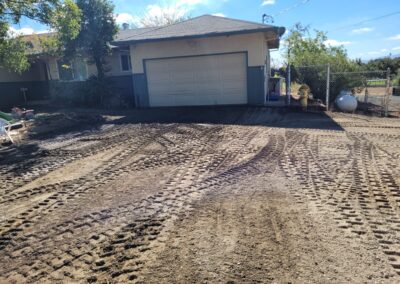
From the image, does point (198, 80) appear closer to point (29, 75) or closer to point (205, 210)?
point (205, 210)

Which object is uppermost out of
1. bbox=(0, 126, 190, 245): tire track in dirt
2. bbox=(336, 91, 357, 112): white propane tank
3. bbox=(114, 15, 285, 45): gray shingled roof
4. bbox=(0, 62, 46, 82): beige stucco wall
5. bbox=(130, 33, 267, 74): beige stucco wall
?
bbox=(114, 15, 285, 45): gray shingled roof

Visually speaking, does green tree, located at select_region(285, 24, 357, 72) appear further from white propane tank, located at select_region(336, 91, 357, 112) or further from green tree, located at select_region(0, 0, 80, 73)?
green tree, located at select_region(0, 0, 80, 73)

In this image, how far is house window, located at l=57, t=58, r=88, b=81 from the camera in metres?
19.7

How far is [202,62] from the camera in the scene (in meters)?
15.4

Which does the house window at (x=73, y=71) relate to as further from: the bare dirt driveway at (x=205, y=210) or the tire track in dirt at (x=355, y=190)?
the tire track in dirt at (x=355, y=190)

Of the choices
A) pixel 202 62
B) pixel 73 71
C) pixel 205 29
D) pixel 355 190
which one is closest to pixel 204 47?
pixel 202 62

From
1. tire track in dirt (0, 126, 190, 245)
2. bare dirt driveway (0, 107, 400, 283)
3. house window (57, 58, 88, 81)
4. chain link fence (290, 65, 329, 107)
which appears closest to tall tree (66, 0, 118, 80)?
house window (57, 58, 88, 81)

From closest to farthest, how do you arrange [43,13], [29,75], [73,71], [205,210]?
1. [205,210]
2. [43,13]
3. [73,71]
4. [29,75]

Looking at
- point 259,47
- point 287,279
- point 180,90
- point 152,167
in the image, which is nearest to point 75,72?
point 180,90

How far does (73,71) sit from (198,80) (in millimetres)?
9383

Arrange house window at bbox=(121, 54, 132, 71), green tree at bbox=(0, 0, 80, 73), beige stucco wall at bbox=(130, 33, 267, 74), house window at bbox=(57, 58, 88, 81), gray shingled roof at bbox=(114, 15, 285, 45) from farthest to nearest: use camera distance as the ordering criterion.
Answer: house window at bbox=(57, 58, 88, 81) < house window at bbox=(121, 54, 132, 71) < beige stucco wall at bbox=(130, 33, 267, 74) < gray shingled roof at bbox=(114, 15, 285, 45) < green tree at bbox=(0, 0, 80, 73)

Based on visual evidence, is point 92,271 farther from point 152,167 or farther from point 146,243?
point 152,167

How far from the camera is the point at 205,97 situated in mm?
15680

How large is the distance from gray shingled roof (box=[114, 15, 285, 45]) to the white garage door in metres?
1.23
